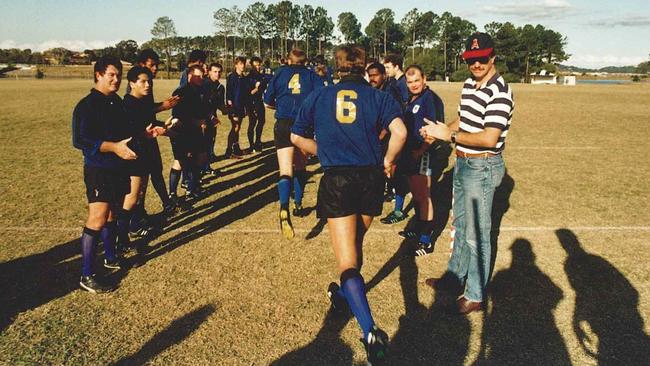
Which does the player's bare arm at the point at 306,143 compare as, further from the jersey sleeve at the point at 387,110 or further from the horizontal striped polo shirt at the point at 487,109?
the horizontal striped polo shirt at the point at 487,109

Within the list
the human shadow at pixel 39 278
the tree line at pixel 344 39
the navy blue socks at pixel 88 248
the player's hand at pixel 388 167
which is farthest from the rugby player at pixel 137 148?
the tree line at pixel 344 39

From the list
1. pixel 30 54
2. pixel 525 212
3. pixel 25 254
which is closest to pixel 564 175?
pixel 525 212

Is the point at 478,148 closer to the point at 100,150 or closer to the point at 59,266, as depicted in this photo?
the point at 100,150

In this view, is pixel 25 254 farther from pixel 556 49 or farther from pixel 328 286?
pixel 556 49

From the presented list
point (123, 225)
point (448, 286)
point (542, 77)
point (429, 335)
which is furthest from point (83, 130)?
point (542, 77)

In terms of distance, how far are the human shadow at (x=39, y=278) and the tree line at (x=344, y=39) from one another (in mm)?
88529

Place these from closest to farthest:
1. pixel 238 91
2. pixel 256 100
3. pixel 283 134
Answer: pixel 283 134
pixel 238 91
pixel 256 100

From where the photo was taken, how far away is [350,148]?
344 cm

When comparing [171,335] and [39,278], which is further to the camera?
[39,278]

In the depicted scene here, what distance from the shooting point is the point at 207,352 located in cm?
352

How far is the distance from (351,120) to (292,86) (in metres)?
3.64

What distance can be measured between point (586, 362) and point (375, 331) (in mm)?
1774

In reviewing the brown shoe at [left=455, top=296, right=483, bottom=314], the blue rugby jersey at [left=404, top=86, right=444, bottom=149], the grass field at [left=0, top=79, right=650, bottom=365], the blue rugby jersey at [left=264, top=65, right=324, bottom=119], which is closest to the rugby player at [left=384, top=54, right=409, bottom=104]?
the blue rugby jersey at [left=264, top=65, right=324, bottom=119]

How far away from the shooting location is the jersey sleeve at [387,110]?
3.44 meters
